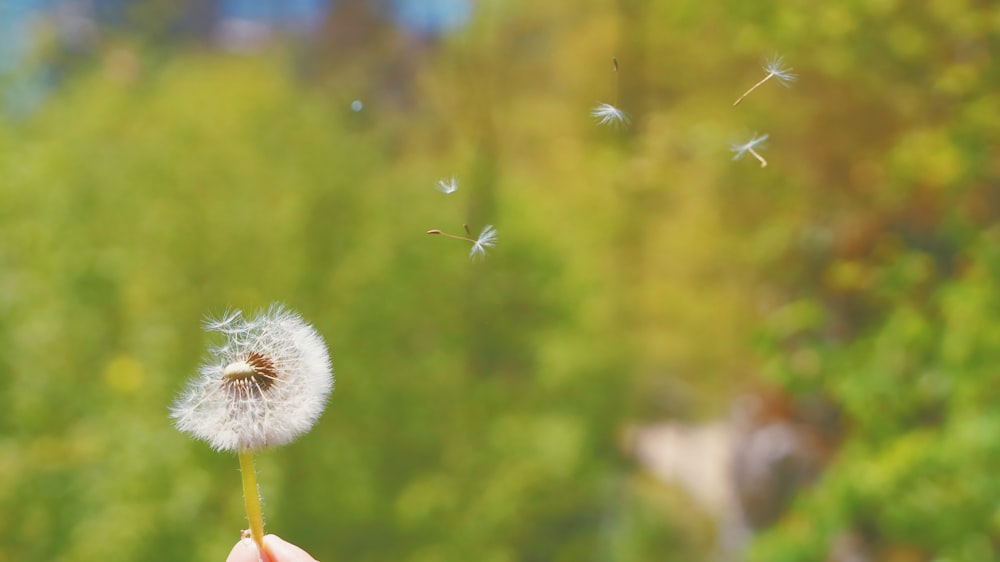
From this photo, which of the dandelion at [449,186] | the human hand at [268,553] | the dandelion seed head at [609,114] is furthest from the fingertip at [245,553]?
the dandelion seed head at [609,114]

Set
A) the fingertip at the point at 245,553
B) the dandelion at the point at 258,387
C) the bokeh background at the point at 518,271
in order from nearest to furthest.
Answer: the fingertip at the point at 245,553 → the dandelion at the point at 258,387 → the bokeh background at the point at 518,271

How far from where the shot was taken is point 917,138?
318 cm

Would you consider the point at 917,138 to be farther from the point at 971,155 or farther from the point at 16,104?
the point at 16,104

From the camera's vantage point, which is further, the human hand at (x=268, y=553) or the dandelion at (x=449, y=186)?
the dandelion at (x=449, y=186)

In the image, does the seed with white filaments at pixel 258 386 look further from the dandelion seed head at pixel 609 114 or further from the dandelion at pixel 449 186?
the dandelion seed head at pixel 609 114

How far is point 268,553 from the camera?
663 mm

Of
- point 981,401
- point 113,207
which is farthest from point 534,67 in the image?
point 981,401

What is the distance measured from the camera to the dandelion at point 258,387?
789 millimetres

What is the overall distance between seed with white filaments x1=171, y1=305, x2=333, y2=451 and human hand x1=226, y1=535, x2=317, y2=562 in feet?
0.30

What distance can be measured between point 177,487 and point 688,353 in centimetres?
561

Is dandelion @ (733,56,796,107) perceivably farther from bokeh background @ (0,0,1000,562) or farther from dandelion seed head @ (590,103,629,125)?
bokeh background @ (0,0,1000,562)

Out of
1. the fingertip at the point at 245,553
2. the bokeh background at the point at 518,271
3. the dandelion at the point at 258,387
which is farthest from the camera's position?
the bokeh background at the point at 518,271

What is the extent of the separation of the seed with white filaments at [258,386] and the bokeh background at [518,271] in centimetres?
23

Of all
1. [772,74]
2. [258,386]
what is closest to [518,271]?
[772,74]
